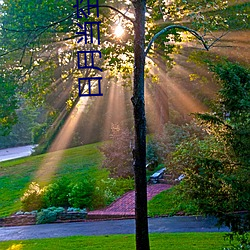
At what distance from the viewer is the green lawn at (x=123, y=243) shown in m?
6.73

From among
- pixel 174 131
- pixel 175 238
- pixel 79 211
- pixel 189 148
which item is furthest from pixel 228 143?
pixel 174 131

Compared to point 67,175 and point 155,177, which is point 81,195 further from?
point 67,175

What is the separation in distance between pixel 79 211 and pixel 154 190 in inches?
111

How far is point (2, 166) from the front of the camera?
24000 mm

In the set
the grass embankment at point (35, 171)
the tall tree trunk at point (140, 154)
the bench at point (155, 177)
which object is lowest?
the grass embankment at point (35, 171)

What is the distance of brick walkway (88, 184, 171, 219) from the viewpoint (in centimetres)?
1020

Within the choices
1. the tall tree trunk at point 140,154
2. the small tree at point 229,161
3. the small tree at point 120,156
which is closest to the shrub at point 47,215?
the small tree at point 120,156

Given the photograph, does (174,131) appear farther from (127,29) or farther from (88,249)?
(88,249)

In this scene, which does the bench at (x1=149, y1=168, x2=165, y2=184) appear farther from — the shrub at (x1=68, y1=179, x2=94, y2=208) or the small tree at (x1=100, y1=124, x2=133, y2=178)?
the shrub at (x1=68, y1=179, x2=94, y2=208)

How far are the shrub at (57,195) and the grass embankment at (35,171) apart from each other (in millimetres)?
1526

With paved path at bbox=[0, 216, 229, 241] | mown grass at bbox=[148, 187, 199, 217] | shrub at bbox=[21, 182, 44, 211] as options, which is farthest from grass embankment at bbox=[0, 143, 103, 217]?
mown grass at bbox=[148, 187, 199, 217]

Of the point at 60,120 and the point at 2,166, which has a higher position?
the point at 60,120

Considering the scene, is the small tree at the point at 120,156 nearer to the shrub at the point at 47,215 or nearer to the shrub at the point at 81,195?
the shrub at the point at 81,195

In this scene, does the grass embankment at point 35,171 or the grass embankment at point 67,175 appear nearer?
the grass embankment at point 67,175
